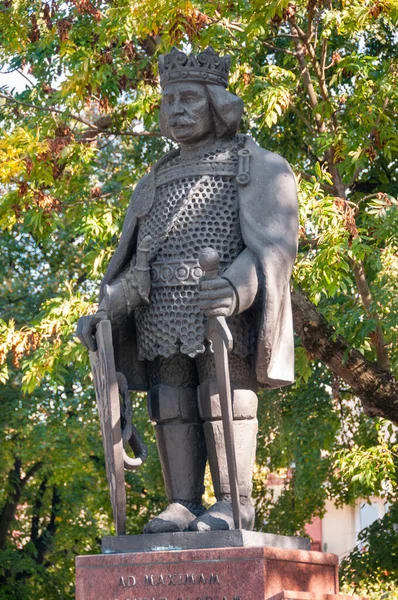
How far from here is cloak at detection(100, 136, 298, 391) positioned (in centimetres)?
570

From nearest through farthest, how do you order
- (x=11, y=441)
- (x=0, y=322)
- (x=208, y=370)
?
(x=208, y=370) < (x=0, y=322) < (x=11, y=441)

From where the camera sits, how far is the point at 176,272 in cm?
587

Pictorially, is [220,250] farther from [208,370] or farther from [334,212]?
[334,212]

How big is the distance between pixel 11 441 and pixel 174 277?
46.7 ft

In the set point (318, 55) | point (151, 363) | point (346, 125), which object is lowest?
point (151, 363)

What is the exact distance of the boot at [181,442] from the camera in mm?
5914

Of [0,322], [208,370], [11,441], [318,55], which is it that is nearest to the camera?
[208,370]

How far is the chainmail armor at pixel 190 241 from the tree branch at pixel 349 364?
573 centimetres

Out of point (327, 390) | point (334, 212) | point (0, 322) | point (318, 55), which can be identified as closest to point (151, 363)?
point (334, 212)

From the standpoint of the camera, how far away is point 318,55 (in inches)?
558

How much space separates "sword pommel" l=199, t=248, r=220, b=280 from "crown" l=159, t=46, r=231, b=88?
3.32 feet

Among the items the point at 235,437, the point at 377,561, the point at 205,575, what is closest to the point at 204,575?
the point at 205,575

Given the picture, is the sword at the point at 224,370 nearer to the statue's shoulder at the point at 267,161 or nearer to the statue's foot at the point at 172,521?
the statue's foot at the point at 172,521

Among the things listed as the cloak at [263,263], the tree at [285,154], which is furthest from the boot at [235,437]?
the tree at [285,154]
